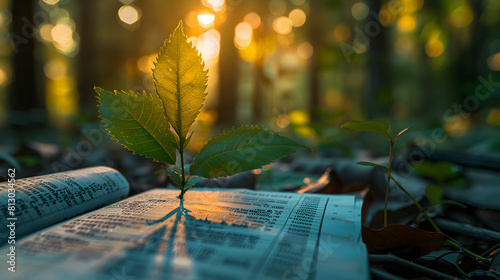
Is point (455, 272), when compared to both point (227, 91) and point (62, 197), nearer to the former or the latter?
point (62, 197)

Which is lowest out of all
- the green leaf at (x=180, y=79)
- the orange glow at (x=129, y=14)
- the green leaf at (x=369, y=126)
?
the green leaf at (x=369, y=126)

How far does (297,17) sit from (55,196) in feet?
25.7

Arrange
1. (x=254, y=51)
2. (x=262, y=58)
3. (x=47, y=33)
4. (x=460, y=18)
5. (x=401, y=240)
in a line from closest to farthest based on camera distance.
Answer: (x=401, y=240), (x=262, y=58), (x=254, y=51), (x=460, y=18), (x=47, y=33)

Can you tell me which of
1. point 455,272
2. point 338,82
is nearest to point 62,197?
point 455,272

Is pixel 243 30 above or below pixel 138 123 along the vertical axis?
above

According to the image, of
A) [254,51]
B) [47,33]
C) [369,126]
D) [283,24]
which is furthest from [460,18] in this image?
[47,33]

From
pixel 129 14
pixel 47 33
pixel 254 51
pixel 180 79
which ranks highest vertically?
pixel 47 33

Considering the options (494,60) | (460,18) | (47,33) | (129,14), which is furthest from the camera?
(47,33)

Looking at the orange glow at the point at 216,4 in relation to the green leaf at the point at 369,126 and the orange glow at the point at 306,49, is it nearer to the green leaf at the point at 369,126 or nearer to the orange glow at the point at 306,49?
the orange glow at the point at 306,49

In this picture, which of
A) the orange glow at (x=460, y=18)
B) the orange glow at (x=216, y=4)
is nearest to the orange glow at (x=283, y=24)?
the orange glow at (x=216, y=4)

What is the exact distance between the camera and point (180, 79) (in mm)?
641

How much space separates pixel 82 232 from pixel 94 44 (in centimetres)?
667

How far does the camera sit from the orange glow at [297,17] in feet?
23.3

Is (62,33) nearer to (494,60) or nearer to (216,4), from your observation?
(216,4)
